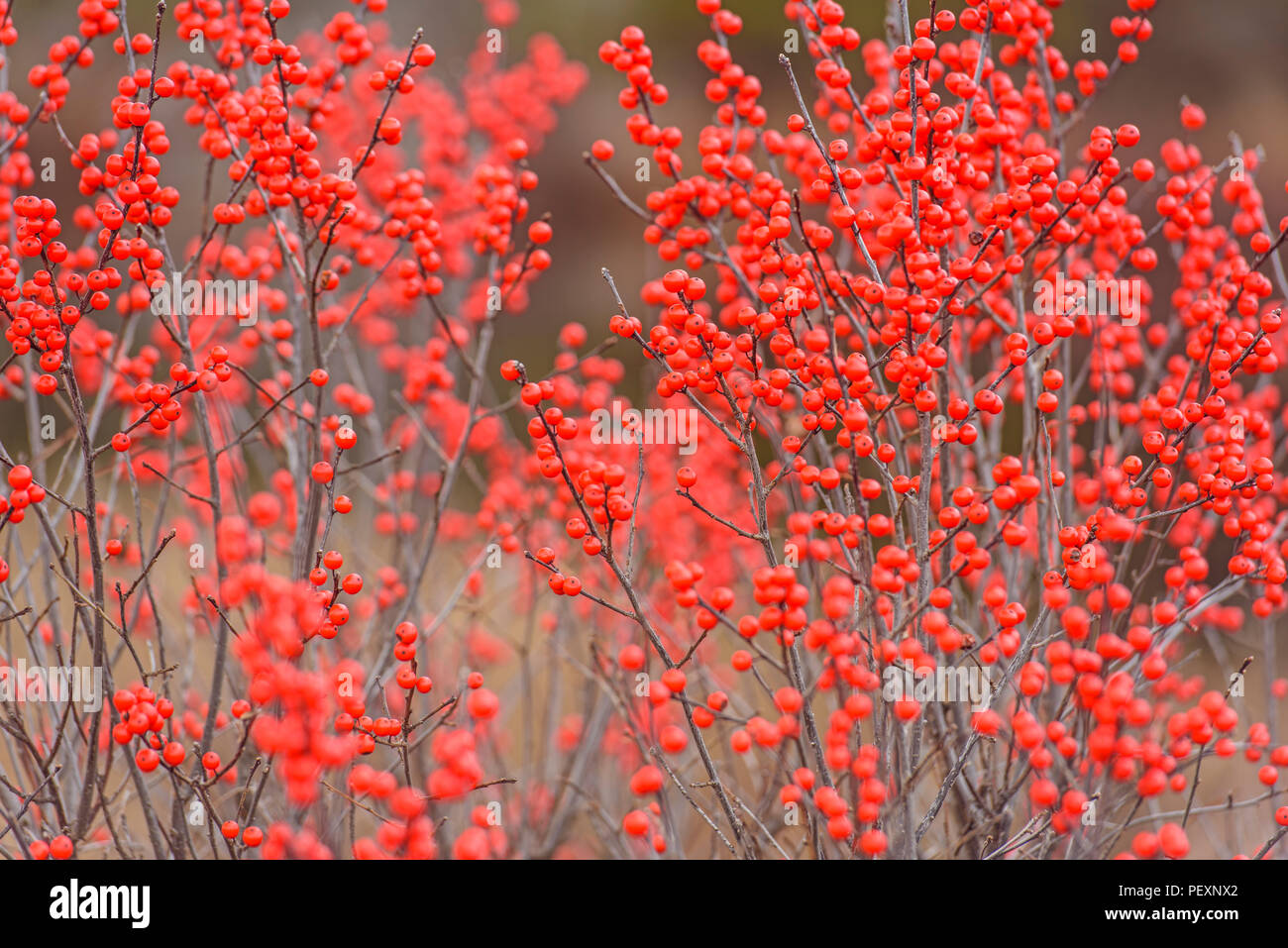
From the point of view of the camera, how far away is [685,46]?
11.2ft

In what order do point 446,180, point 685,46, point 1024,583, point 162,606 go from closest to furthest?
point 1024,583 → point 162,606 → point 446,180 → point 685,46

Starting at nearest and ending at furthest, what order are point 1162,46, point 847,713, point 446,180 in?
point 847,713
point 446,180
point 1162,46

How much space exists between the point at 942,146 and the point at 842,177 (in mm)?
150

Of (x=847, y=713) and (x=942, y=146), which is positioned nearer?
(x=847, y=713)
